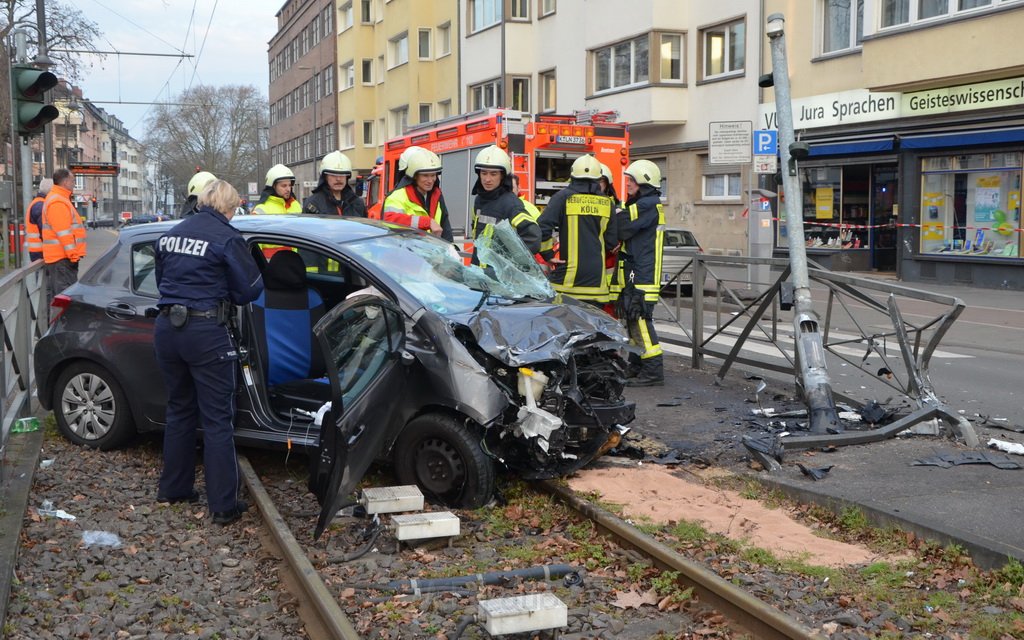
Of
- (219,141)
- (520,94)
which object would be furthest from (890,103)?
(219,141)

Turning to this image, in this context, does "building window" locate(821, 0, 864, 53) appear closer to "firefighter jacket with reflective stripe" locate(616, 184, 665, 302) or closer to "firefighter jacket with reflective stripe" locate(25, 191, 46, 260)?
"firefighter jacket with reflective stripe" locate(616, 184, 665, 302)

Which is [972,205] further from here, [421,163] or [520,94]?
[520,94]

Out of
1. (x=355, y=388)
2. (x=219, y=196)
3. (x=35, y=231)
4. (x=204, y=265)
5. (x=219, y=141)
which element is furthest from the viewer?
(x=219, y=141)

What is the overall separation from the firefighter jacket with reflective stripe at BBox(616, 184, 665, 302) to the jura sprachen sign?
12.8m

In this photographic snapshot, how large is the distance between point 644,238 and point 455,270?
330 cm

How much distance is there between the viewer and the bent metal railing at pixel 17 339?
22.3 feet

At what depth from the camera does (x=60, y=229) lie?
1266 centimetres

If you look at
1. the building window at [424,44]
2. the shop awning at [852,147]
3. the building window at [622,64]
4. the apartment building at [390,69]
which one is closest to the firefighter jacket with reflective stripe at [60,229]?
the shop awning at [852,147]

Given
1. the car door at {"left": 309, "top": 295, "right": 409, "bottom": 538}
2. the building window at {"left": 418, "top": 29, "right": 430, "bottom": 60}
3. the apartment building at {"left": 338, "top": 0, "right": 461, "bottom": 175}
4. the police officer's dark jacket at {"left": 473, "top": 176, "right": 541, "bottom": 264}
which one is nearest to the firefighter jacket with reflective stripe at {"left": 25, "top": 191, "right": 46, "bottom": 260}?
the police officer's dark jacket at {"left": 473, "top": 176, "right": 541, "bottom": 264}

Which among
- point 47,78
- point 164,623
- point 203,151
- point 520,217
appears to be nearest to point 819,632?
point 164,623

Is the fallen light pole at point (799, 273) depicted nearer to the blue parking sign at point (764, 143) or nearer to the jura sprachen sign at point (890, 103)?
the blue parking sign at point (764, 143)

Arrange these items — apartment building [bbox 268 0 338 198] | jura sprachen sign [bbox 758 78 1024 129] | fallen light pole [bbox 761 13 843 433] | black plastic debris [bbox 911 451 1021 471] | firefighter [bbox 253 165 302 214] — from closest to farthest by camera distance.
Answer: black plastic debris [bbox 911 451 1021 471] → fallen light pole [bbox 761 13 843 433] → firefighter [bbox 253 165 302 214] → jura sprachen sign [bbox 758 78 1024 129] → apartment building [bbox 268 0 338 198]

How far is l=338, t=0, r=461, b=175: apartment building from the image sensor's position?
141 feet

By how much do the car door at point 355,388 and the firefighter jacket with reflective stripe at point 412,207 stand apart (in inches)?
148
